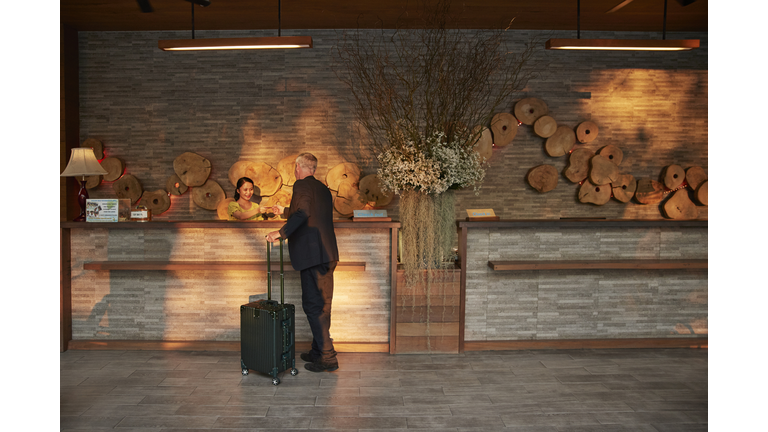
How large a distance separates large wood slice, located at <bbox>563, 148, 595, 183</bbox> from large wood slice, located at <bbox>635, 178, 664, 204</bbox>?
0.69m

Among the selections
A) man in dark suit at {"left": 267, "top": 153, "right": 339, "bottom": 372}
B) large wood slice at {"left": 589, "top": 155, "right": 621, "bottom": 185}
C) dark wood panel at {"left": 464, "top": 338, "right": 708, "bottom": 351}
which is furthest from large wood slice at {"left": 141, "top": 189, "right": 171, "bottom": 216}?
large wood slice at {"left": 589, "top": 155, "right": 621, "bottom": 185}

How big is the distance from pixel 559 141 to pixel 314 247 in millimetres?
3534

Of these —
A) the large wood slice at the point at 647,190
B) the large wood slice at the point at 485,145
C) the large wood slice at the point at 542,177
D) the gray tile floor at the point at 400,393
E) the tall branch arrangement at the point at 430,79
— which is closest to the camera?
the gray tile floor at the point at 400,393

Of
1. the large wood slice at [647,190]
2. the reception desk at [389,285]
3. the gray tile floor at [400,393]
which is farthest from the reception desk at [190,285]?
the large wood slice at [647,190]

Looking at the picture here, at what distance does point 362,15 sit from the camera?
17.5 feet

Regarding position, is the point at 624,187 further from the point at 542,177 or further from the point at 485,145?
the point at 485,145

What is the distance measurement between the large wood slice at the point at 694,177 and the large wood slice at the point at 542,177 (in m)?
1.64

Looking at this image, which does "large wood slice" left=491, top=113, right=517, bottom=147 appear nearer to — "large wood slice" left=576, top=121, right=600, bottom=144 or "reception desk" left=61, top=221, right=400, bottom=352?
"large wood slice" left=576, top=121, right=600, bottom=144

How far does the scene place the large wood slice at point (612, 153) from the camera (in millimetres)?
5996

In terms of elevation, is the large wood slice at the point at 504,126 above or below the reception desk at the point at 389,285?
above

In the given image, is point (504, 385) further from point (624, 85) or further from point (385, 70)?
point (624, 85)

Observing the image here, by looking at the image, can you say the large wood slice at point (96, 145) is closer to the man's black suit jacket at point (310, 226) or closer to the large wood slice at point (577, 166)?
the man's black suit jacket at point (310, 226)

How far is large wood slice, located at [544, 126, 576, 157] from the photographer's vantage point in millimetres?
5941

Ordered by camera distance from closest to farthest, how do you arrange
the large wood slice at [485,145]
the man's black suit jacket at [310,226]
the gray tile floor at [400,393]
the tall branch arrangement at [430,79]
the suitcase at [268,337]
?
the gray tile floor at [400,393] → the suitcase at [268,337] → the man's black suit jacket at [310,226] → the tall branch arrangement at [430,79] → the large wood slice at [485,145]
